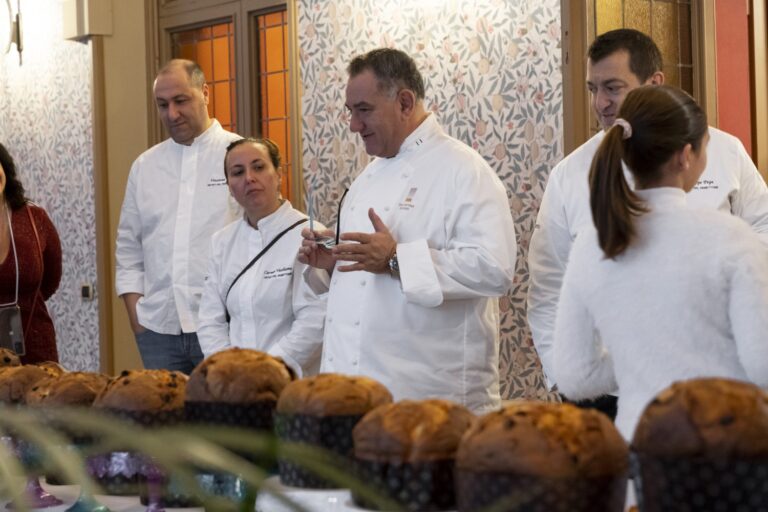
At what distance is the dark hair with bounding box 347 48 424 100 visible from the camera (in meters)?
3.33

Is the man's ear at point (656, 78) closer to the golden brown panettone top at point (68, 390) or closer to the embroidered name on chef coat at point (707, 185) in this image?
the embroidered name on chef coat at point (707, 185)

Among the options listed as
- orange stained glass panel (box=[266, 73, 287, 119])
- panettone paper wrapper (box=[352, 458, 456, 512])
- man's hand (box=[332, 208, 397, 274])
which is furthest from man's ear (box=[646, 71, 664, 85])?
orange stained glass panel (box=[266, 73, 287, 119])

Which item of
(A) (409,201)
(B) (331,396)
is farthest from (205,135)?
(B) (331,396)

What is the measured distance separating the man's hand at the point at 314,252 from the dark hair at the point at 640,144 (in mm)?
1243

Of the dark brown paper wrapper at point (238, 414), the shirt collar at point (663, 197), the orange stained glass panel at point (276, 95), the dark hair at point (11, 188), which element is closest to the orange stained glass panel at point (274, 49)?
the orange stained glass panel at point (276, 95)

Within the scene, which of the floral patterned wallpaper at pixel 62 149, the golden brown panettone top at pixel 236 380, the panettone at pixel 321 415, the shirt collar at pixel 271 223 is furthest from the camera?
the floral patterned wallpaper at pixel 62 149

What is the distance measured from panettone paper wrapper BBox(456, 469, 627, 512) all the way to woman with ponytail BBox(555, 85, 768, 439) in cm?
90

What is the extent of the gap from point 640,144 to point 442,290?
3.15ft

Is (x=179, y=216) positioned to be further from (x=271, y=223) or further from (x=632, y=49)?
(x=632, y=49)

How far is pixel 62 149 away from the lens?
692cm

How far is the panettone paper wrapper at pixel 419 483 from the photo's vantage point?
1310 millimetres

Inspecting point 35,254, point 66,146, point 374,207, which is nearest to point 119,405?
point 374,207

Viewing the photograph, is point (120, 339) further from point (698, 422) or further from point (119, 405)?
point (698, 422)

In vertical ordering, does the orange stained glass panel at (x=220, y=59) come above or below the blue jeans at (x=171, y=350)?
above
